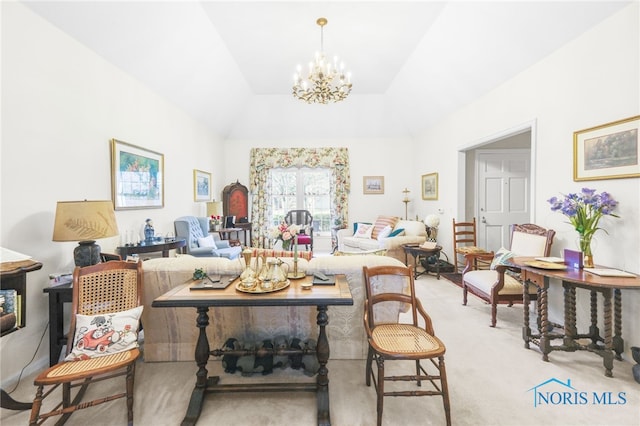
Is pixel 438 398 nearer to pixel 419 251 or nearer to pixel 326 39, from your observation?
pixel 419 251

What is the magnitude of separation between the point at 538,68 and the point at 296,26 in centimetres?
296

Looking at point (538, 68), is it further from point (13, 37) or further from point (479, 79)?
point (13, 37)

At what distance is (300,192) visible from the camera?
745 cm

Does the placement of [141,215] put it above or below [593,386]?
above

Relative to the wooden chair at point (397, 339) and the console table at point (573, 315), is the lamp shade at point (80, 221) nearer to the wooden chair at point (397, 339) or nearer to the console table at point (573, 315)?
the wooden chair at point (397, 339)

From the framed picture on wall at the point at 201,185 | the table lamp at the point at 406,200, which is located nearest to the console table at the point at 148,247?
the framed picture on wall at the point at 201,185

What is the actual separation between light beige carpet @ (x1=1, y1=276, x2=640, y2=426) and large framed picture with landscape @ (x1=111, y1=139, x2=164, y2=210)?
1948 millimetres

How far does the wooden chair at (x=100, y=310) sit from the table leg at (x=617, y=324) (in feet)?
11.6

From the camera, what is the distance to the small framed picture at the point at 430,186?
6.03 meters

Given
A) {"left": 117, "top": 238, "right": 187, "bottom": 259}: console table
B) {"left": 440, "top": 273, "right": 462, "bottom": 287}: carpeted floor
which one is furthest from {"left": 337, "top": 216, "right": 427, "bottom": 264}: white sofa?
{"left": 117, "top": 238, "right": 187, "bottom": 259}: console table

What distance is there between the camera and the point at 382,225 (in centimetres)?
638

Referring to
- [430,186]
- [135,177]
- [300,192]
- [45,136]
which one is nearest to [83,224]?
[45,136]

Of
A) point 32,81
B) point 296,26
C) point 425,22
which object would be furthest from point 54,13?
point 425,22

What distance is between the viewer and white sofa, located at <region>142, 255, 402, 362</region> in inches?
95.0
